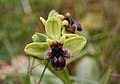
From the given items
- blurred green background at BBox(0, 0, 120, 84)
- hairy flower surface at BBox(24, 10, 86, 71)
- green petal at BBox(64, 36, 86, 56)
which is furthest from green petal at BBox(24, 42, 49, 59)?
blurred green background at BBox(0, 0, 120, 84)

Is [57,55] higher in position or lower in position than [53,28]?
lower

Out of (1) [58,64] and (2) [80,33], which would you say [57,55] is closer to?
(1) [58,64]

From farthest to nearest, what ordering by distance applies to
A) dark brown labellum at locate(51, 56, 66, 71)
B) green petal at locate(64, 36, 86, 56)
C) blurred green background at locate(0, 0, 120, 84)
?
blurred green background at locate(0, 0, 120, 84), green petal at locate(64, 36, 86, 56), dark brown labellum at locate(51, 56, 66, 71)

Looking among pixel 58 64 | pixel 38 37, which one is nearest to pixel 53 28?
pixel 38 37

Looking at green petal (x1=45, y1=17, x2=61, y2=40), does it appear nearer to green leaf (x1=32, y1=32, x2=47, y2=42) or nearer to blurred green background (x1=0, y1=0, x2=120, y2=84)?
green leaf (x1=32, y1=32, x2=47, y2=42)

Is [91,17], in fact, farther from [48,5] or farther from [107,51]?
[107,51]

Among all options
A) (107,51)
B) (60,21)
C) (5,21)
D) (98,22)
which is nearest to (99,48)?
(107,51)
